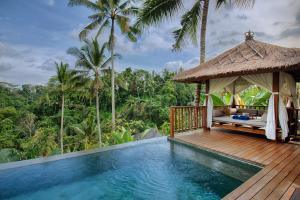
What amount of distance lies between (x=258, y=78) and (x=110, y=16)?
11.5 metres

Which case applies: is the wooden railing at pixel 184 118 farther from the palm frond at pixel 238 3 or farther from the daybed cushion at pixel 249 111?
the palm frond at pixel 238 3

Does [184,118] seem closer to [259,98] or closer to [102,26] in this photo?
[259,98]

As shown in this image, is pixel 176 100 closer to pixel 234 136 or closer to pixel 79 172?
pixel 234 136

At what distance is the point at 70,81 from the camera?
14.0m

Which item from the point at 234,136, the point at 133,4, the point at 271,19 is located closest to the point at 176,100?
the point at 133,4

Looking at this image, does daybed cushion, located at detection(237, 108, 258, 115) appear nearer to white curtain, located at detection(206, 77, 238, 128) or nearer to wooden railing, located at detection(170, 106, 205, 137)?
white curtain, located at detection(206, 77, 238, 128)

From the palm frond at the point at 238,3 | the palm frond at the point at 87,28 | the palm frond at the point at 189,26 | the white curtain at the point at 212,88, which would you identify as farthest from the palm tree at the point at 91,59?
the white curtain at the point at 212,88

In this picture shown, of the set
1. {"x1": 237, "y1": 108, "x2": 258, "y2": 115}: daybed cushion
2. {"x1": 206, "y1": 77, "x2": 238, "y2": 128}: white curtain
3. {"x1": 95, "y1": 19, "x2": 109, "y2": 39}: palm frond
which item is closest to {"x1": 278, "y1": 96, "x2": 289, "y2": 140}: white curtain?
{"x1": 206, "y1": 77, "x2": 238, "y2": 128}: white curtain

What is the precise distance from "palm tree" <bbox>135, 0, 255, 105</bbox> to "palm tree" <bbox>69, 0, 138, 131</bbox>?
510 cm

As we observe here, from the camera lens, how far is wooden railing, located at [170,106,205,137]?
609cm

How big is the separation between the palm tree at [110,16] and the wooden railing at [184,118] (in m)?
8.19

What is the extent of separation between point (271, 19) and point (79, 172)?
10.1 metres

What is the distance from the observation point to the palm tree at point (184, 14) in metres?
7.52

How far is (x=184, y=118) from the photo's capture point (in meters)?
6.46
